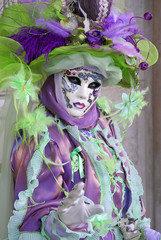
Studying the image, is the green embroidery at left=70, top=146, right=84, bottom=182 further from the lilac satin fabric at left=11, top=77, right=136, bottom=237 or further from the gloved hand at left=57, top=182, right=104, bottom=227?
the gloved hand at left=57, top=182, right=104, bottom=227

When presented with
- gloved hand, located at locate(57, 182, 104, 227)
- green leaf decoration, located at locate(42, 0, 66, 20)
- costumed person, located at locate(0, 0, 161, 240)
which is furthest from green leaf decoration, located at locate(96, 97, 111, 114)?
gloved hand, located at locate(57, 182, 104, 227)

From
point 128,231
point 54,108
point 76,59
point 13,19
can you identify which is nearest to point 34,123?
point 54,108

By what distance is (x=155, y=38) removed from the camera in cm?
234

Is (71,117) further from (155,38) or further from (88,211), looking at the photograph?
(155,38)

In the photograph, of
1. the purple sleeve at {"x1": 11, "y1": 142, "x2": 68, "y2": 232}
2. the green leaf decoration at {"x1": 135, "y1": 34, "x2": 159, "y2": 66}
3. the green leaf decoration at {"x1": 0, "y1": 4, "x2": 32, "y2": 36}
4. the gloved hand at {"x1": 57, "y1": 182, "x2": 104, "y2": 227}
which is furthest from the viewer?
the green leaf decoration at {"x1": 135, "y1": 34, "x2": 159, "y2": 66}

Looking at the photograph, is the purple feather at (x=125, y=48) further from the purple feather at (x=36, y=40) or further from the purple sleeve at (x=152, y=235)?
the purple sleeve at (x=152, y=235)

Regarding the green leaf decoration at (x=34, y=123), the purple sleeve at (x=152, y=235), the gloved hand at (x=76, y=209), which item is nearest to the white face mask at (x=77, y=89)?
the green leaf decoration at (x=34, y=123)

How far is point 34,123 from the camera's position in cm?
120

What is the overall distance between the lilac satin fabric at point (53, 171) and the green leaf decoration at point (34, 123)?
1.9 inches

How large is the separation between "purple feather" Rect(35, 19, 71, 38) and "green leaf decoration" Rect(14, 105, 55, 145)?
9.5 inches

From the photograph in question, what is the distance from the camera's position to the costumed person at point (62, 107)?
3.89 ft

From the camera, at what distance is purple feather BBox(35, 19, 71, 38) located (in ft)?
4.05

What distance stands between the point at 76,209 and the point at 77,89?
0.41 meters

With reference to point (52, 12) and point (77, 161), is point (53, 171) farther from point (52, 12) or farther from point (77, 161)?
point (52, 12)
